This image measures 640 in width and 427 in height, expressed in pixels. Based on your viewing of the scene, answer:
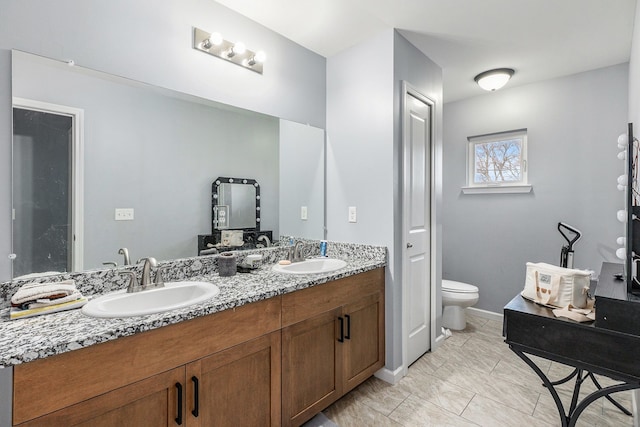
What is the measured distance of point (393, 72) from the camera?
2.17 metres

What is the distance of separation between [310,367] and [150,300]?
0.90m

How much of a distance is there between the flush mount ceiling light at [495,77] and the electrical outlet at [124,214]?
307cm

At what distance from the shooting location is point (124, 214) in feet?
5.06

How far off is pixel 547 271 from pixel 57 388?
197 cm

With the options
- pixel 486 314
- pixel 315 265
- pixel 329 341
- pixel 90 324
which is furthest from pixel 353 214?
pixel 486 314

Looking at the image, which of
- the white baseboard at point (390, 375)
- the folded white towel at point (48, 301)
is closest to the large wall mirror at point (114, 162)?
the folded white towel at point (48, 301)

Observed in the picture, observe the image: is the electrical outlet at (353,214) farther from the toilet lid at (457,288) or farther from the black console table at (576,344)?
the toilet lid at (457,288)

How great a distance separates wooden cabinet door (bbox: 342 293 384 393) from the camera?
6.33ft

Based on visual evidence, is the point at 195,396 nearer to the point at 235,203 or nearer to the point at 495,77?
the point at 235,203

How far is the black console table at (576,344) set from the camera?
1.14 m

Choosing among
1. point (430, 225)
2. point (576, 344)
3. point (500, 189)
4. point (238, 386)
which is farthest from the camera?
point (500, 189)

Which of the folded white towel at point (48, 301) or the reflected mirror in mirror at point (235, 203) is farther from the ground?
the reflected mirror in mirror at point (235, 203)

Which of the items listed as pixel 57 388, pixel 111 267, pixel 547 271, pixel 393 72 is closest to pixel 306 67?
pixel 393 72

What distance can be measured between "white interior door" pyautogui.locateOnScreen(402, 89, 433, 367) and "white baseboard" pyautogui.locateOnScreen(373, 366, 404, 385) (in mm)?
133
